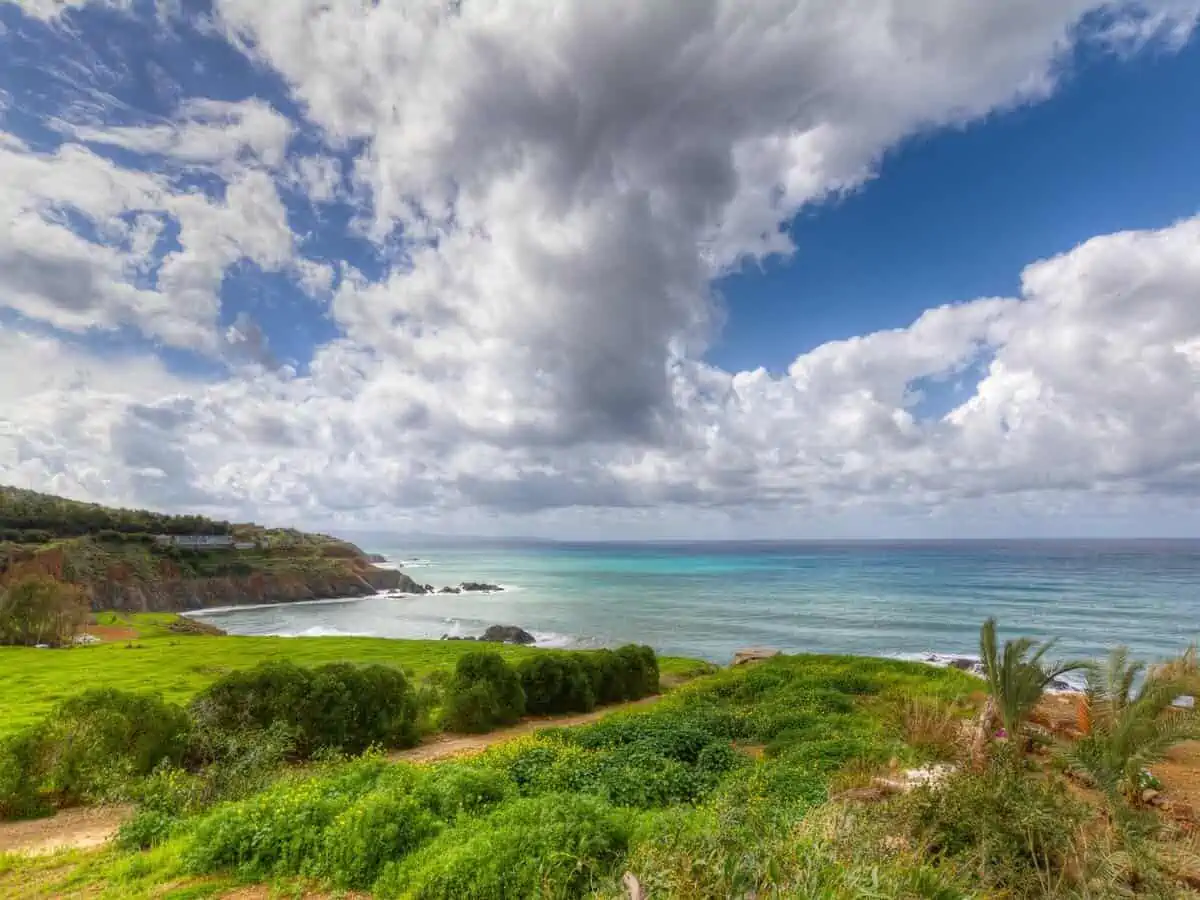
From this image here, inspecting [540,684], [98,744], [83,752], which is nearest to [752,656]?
[540,684]

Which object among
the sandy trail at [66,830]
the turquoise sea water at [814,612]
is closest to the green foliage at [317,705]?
the sandy trail at [66,830]

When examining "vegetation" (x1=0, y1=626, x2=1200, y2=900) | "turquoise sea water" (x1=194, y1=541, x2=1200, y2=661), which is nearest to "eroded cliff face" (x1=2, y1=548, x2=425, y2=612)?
"turquoise sea water" (x1=194, y1=541, x2=1200, y2=661)

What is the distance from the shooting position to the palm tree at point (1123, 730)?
1058cm

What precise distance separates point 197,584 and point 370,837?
334 feet

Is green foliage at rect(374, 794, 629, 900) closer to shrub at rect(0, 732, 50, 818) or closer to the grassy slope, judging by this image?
the grassy slope

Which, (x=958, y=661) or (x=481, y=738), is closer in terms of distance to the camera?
(x=481, y=738)

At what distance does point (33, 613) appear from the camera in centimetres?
4253

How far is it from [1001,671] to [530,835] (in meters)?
13.2

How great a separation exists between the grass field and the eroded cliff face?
28.0 metres

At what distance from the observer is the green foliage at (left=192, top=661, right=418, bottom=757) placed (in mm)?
16547

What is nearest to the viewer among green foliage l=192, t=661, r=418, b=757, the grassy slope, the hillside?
the grassy slope

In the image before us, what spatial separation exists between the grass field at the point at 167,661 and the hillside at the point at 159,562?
1114 inches

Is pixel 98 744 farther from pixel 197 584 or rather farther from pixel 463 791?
pixel 197 584

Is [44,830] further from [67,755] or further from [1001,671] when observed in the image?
[1001,671]
